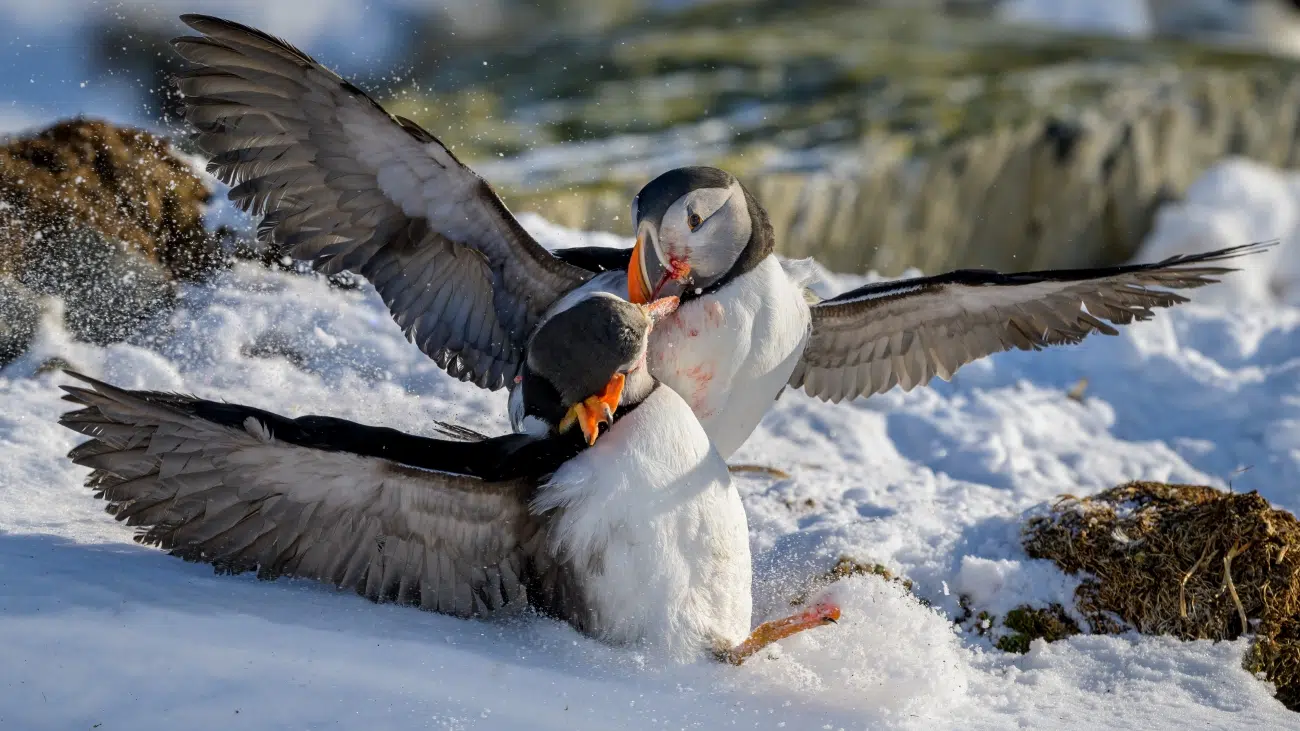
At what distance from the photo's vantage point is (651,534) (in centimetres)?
Answer: 343

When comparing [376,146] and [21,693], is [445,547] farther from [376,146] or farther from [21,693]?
[376,146]

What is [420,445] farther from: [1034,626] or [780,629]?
[1034,626]

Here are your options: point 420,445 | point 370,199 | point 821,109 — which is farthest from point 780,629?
point 821,109

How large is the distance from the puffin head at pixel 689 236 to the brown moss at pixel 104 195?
8.97ft

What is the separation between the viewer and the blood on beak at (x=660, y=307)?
12.7 ft

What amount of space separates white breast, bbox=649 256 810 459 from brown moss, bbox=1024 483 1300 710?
49.3 inches

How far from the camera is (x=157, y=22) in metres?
9.57

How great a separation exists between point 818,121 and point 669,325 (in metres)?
7.96

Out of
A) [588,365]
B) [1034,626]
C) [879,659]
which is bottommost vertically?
[879,659]

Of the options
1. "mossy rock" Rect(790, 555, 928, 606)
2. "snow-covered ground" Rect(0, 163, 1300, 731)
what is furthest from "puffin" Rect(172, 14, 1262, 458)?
"snow-covered ground" Rect(0, 163, 1300, 731)

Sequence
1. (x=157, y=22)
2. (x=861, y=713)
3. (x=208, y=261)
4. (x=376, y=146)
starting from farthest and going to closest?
(x=157, y=22), (x=208, y=261), (x=376, y=146), (x=861, y=713)

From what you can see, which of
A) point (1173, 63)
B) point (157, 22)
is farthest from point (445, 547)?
point (1173, 63)

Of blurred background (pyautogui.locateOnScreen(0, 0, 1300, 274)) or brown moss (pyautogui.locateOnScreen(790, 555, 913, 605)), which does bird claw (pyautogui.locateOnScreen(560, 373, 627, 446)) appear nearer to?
brown moss (pyautogui.locateOnScreen(790, 555, 913, 605))

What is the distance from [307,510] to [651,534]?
0.96 meters
